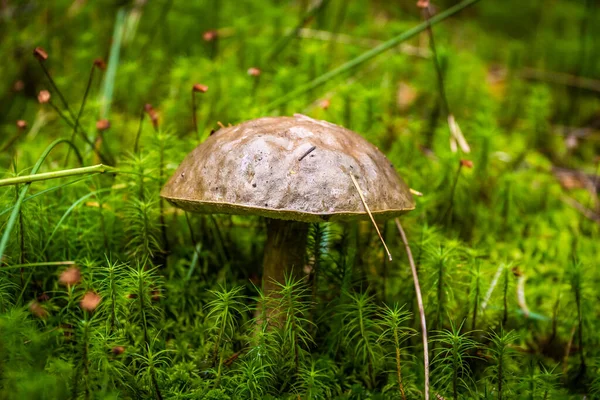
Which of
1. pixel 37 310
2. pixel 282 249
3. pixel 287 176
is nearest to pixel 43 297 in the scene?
pixel 37 310

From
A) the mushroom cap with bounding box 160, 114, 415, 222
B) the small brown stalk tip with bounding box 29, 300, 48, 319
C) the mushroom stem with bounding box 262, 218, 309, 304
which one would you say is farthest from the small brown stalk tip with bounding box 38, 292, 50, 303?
the mushroom stem with bounding box 262, 218, 309, 304

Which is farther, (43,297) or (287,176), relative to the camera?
(43,297)

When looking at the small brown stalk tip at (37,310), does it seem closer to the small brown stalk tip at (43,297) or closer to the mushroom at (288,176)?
the small brown stalk tip at (43,297)

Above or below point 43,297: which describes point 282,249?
above

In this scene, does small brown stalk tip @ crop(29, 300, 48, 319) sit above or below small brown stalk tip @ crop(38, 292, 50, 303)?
above

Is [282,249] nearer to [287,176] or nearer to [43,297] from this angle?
[287,176]

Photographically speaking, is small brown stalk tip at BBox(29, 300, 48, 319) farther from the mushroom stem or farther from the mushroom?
the mushroom stem

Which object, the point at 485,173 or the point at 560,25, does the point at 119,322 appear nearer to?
the point at 485,173
